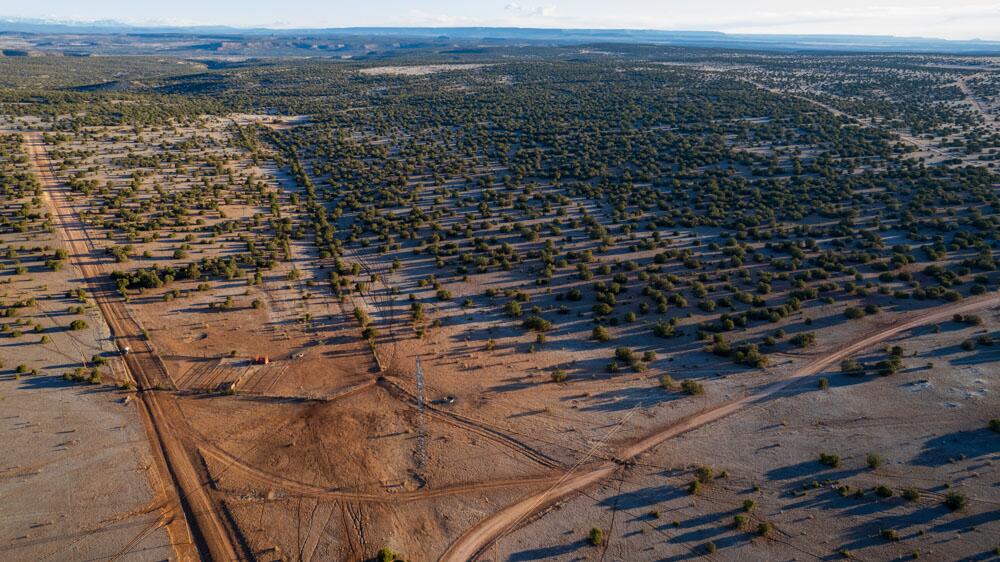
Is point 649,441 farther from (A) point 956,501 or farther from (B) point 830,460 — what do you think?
(A) point 956,501

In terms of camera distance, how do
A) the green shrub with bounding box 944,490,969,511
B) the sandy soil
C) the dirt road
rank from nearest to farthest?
the sandy soil → the dirt road → the green shrub with bounding box 944,490,969,511

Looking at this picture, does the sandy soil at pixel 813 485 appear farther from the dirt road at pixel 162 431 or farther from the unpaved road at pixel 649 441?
the dirt road at pixel 162 431

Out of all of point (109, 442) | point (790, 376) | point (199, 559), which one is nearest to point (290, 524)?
point (199, 559)

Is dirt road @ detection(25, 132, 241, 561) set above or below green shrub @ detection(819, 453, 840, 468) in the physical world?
below

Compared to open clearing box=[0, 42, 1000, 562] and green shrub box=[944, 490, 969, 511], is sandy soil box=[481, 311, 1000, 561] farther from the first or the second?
A: green shrub box=[944, 490, 969, 511]

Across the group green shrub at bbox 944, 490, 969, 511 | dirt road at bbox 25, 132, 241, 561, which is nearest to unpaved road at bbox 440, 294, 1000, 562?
green shrub at bbox 944, 490, 969, 511

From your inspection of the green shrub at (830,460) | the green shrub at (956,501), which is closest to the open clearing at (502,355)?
the green shrub at (956,501)

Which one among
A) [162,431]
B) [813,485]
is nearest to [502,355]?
[813,485]

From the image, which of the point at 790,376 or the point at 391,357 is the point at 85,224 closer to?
the point at 391,357
